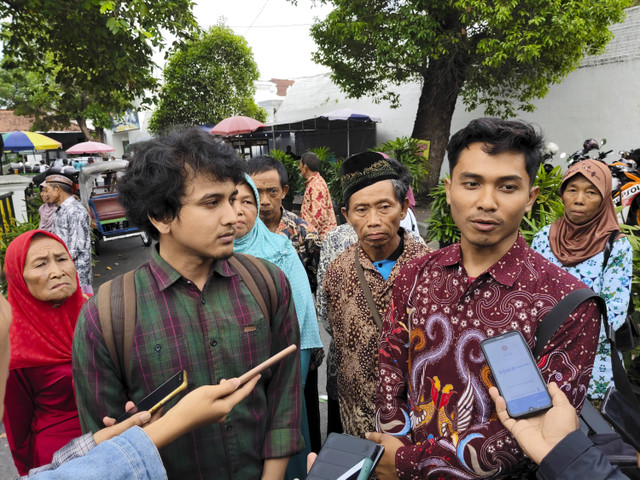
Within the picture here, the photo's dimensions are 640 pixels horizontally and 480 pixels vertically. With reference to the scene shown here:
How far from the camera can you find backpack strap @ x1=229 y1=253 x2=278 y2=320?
1.63 m

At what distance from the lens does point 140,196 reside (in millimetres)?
1521

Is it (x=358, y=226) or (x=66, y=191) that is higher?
(x=66, y=191)

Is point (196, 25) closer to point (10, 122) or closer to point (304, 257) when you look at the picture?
point (304, 257)

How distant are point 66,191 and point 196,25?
3.19m

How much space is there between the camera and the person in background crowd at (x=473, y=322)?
1.24m

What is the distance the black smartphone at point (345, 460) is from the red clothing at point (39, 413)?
1.53 m

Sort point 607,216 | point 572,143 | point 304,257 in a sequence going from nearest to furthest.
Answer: point 607,216
point 304,257
point 572,143

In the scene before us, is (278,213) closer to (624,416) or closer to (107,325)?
(107,325)

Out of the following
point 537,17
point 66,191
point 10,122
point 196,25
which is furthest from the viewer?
point 10,122

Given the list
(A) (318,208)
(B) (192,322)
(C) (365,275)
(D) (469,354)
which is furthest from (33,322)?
(A) (318,208)

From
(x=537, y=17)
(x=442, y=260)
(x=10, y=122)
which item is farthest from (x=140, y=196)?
(x=10, y=122)

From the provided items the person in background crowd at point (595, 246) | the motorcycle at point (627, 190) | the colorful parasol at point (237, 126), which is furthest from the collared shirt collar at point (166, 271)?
the colorful parasol at point (237, 126)

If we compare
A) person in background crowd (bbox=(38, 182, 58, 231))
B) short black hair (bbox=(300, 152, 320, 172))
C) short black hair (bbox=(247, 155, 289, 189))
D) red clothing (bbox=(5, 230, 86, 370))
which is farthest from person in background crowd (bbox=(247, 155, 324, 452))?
person in background crowd (bbox=(38, 182, 58, 231))

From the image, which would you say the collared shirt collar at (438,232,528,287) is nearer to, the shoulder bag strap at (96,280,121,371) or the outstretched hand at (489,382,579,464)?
the outstretched hand at (489,382,579,464)
